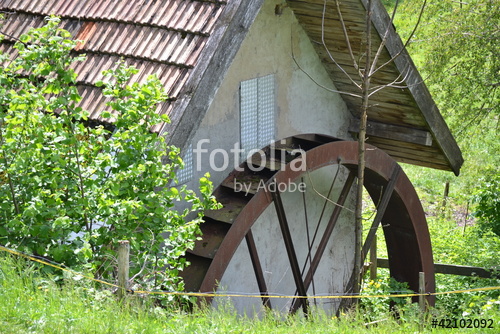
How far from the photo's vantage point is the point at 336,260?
1009 centimetres

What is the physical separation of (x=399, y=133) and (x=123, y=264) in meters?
5.29

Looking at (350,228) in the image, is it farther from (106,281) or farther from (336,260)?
(106,281)

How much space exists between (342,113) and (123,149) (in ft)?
16.0

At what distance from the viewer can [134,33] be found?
6402 mm

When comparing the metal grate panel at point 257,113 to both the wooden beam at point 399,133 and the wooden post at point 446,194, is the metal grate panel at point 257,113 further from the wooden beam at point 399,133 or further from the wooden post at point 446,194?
the wooden post at point 446,194

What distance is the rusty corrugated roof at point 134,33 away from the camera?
19.5 feet

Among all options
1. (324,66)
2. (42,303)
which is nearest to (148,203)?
(42,303)

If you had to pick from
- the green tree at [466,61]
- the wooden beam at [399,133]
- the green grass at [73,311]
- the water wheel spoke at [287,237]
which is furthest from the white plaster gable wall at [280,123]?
the green tree at [466,61]

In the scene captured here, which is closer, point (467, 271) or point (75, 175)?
point (75, 175)

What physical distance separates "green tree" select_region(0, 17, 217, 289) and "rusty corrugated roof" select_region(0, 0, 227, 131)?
84 cm

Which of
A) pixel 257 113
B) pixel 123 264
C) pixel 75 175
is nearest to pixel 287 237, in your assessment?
pixel 257 113

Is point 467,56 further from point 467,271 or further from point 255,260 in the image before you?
point 255,260

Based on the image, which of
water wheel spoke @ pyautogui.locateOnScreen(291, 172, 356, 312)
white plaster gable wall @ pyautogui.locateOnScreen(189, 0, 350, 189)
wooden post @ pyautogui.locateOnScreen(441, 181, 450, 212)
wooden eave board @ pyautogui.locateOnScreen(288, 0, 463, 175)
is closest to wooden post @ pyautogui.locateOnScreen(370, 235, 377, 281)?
wooden eave board @ pyautogui.locateOnScreen(288, 0, 463, 175)

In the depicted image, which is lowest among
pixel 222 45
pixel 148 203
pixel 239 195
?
pixel 148 203
